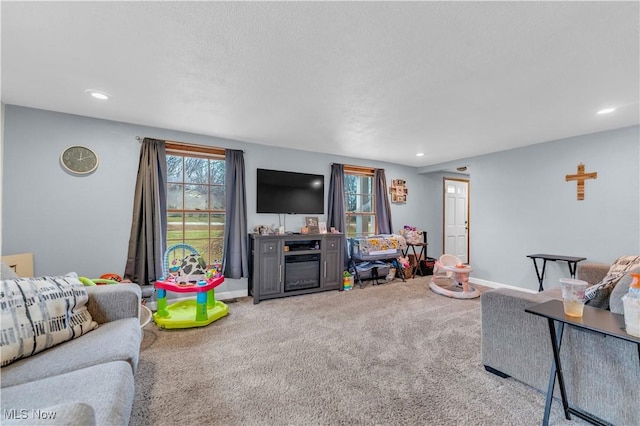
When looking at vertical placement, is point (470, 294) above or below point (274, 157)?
below

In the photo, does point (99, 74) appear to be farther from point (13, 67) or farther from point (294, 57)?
point (294, 57)

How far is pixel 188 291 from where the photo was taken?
2879 mm

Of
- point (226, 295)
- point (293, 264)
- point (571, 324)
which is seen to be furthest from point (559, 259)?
point (226, 295)

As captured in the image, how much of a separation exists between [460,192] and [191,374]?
260 inches

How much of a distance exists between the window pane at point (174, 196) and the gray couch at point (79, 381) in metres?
2.08

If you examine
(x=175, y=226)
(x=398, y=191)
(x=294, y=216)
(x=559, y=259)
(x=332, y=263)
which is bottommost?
(x=332, y=263)

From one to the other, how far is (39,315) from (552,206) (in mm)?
5626

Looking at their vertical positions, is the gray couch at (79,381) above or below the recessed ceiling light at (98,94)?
below

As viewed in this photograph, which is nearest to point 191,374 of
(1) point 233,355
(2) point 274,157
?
(1) point 233,355

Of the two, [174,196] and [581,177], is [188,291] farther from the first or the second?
[581,177]

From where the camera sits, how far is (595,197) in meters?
3.58

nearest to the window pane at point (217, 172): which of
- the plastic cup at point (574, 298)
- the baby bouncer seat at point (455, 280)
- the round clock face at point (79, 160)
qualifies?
the round clock face at point (79, 160)

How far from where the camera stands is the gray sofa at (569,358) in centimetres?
142

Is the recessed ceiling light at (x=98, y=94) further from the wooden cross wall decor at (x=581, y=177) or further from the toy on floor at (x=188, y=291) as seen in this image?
the wooden cross wall decor at (x=581, y=177)
